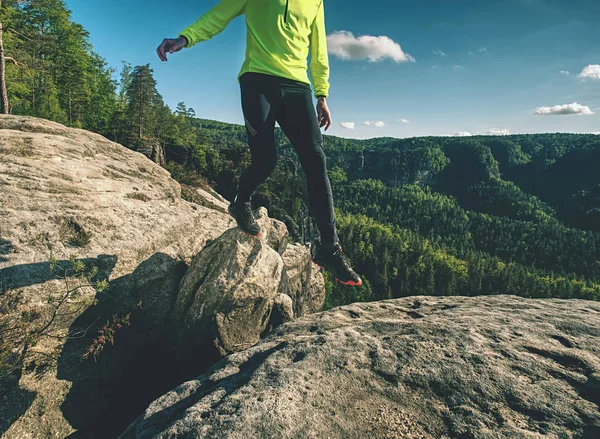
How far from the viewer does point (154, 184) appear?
725 centimetres

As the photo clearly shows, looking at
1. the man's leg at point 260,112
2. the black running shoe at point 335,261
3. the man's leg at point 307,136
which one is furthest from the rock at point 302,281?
the man's leg at point 260,112

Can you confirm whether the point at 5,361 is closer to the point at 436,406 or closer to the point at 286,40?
the point at 436,406

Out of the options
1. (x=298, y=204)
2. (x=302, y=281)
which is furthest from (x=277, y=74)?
(x=298, y=204)

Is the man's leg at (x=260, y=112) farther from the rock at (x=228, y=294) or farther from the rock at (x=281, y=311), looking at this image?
the rock at (x=281, y=311)

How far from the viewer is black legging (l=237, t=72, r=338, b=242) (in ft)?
11.8

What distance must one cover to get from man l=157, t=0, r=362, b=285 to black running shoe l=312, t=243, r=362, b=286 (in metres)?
0.42

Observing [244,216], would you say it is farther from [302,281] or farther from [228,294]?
[302,281]

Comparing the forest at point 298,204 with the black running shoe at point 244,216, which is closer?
the black running shoe at point 244,216

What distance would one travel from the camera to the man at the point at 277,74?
11.7 feet

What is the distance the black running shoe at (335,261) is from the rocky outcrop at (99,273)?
5.13ft

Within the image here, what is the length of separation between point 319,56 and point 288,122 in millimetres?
1102

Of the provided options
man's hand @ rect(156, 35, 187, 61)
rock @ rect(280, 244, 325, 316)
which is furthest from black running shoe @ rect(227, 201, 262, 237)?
rock @ rect(280, 244, 325, 316)

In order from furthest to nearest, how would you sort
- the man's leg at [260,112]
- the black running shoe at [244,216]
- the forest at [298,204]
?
the forest at [298,204]
the black running shoe at [244,216]
the man's leg at [260,112]

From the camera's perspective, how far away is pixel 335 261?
424 centimetres
